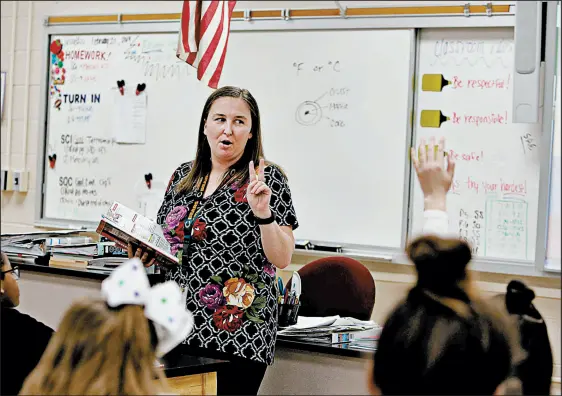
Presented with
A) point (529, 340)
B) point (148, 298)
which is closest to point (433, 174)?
point (529, 340)

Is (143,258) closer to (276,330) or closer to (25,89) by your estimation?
(276,330)

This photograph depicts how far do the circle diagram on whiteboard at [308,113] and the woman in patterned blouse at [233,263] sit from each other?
1598 millimetres

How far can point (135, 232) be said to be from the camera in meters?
2.35

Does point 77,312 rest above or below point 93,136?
below

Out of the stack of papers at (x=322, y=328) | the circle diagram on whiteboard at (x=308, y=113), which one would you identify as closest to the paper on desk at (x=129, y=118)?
the circle diagram on whiteboard at (x=308, y=113)

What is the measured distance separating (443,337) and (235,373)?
1.12 metres

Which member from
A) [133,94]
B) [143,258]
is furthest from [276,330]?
[133,94]

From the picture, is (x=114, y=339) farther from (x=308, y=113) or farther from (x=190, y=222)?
(x=308, y=113)

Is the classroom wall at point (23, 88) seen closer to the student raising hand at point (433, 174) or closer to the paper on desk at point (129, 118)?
the paper on desk at point (129, 118)

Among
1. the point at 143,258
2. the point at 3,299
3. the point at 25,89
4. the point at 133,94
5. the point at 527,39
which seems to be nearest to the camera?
the point at 527,39

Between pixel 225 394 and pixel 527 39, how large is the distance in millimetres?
1246

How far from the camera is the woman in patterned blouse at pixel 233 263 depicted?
2289mm

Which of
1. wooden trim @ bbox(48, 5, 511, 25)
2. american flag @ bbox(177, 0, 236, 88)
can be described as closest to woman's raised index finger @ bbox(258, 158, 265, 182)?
american flag @ bbox(177, 0, 236, 88)

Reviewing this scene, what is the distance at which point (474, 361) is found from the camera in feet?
4.13
